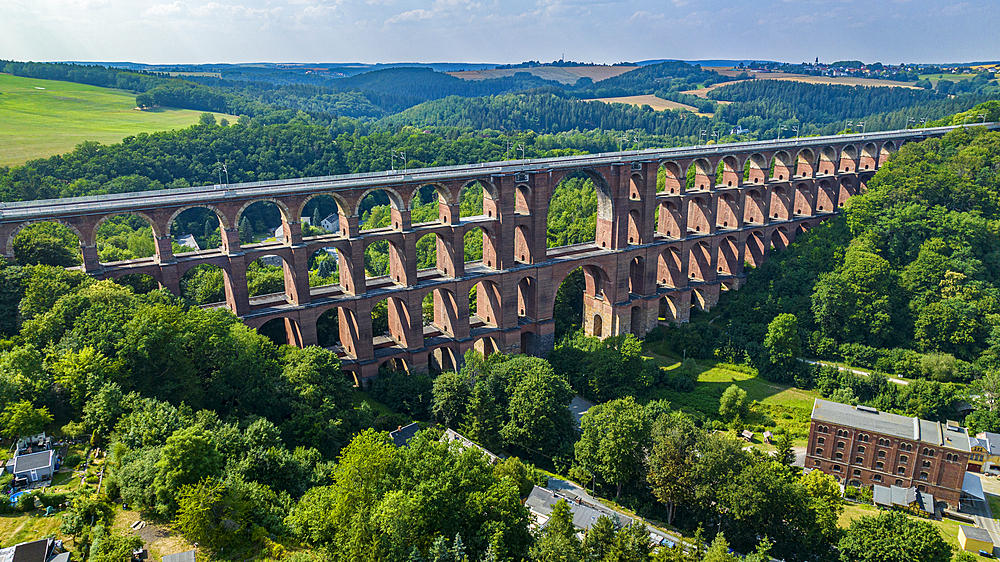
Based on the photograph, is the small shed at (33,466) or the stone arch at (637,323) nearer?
the small shed at (33,466)

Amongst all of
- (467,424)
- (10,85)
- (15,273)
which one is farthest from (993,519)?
(10,85)

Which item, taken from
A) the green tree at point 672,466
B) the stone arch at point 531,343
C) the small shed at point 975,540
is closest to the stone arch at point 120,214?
the stone arch at point 531,343

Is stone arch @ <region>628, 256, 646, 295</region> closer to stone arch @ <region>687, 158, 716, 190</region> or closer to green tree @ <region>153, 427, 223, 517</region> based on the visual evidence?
stone arch @ <region>687, 158, 716, 190</region>

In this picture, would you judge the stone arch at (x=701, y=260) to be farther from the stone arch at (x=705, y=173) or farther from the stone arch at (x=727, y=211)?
the stone arch at (x=705, y=173)

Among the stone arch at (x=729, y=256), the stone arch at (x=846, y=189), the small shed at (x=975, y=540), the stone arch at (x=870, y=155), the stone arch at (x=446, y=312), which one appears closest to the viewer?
the small shed at (x=975, y=540)

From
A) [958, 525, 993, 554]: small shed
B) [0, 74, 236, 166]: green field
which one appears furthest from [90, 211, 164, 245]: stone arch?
[0, 74, 236, 166]: green field

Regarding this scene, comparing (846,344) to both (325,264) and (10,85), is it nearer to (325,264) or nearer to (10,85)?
(325,264)

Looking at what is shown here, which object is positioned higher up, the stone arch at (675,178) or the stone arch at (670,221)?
the stone arch at (675,178)
